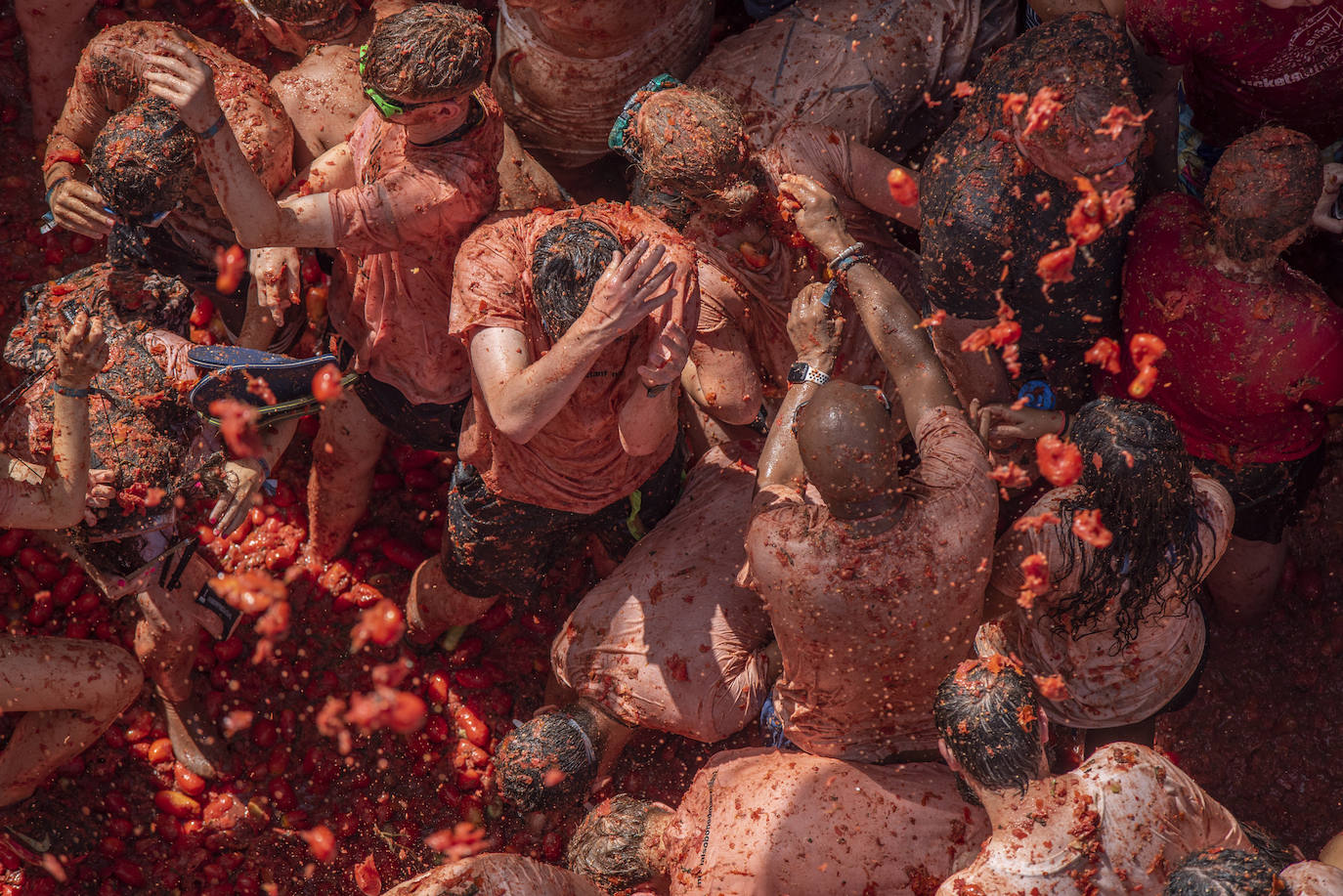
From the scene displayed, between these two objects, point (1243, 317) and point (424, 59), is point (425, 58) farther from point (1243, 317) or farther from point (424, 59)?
point (1243, 317)

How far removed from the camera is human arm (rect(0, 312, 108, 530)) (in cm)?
367

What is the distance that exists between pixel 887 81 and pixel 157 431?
3057 millimetres

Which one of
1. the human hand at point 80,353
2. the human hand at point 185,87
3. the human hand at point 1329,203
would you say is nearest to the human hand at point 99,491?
the human hand at point 80,353

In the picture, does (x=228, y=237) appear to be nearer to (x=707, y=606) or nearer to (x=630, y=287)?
(x=630, y=287)

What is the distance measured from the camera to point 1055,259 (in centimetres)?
371

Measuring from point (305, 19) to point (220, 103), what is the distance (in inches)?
25.3

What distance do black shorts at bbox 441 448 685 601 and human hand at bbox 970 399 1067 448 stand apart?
3.99 feet

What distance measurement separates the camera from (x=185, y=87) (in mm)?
3537

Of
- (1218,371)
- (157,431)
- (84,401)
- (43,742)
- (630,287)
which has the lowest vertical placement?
(43,742)

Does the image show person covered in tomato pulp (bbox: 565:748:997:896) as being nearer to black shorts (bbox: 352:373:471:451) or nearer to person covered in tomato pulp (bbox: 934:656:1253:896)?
person covered in tomato pulp (bbox: 934:656:1253:896)

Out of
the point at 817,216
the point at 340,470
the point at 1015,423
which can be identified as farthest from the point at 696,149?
the point at 340,470

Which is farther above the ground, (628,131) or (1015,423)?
(628,131)

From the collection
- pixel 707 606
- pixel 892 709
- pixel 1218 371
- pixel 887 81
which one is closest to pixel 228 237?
pixel 707 606

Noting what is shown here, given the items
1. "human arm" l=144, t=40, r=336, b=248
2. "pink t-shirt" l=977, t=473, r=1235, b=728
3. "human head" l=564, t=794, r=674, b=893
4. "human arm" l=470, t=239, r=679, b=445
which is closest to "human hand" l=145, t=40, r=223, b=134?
"human arm" l=144, t=40, r=336, b=248
